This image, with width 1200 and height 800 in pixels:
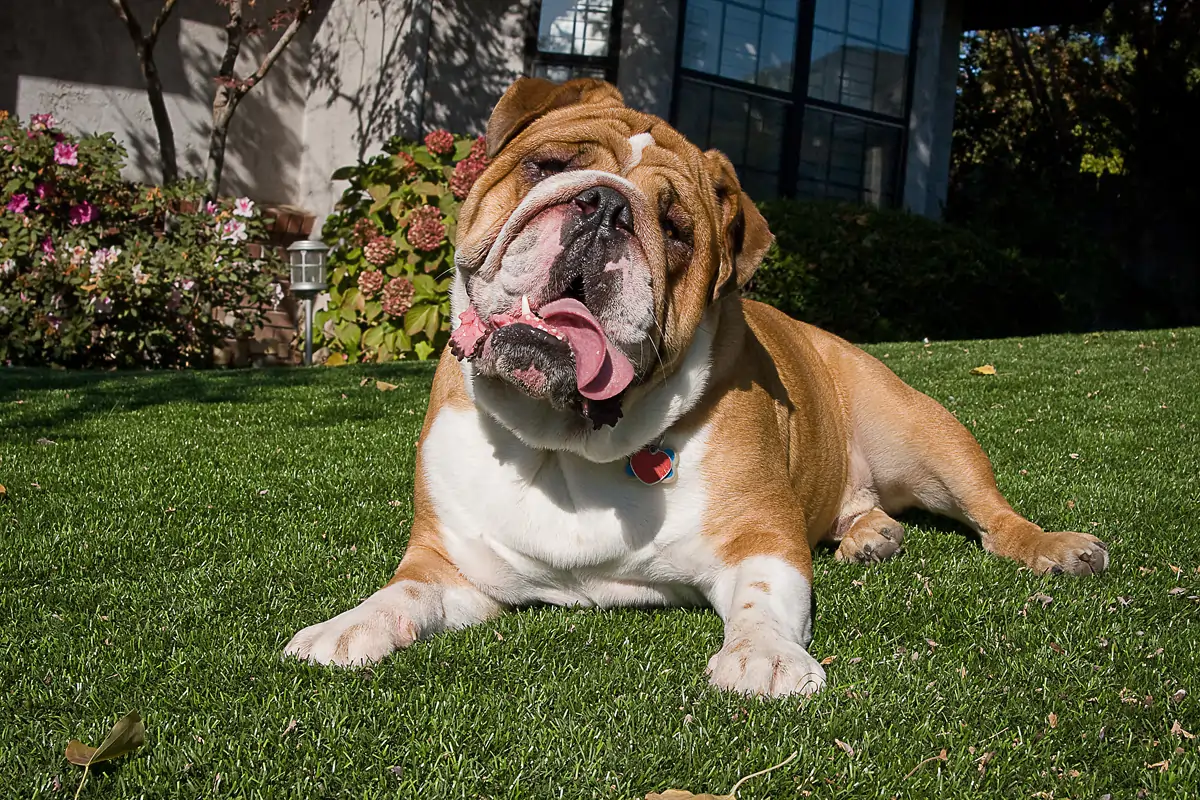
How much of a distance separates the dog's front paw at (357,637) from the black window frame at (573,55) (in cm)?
1001

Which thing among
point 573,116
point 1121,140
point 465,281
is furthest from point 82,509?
point 1121,140

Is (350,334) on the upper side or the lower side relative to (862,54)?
lower

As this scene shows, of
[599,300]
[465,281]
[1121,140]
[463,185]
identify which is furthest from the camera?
[1121,140]

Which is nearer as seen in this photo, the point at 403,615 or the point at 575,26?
the point at 403,615

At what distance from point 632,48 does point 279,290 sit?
15.5 feet

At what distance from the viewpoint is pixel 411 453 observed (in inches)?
191

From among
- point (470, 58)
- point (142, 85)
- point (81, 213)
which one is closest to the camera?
point (81, 213)

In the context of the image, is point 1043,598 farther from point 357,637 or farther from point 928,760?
point 357,637

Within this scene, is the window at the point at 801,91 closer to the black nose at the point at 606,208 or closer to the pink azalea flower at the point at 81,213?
the pink azalea flower at the point at 81,213

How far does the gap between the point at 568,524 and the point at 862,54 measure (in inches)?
473

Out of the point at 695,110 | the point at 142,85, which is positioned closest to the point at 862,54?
the point at 695,110

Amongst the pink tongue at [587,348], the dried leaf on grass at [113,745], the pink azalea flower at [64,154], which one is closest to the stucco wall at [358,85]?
the pink azalea flower at [64,154]

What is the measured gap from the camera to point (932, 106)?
13.6 meters

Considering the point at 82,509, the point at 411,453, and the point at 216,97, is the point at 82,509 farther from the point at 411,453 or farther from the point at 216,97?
the point at 216,97
